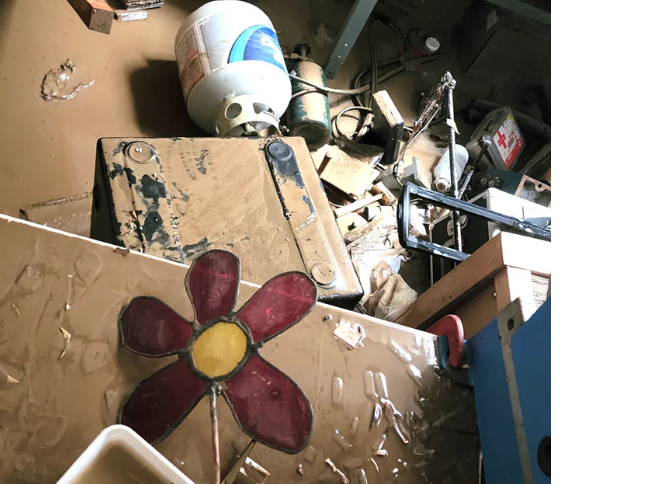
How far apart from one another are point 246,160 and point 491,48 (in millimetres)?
1475

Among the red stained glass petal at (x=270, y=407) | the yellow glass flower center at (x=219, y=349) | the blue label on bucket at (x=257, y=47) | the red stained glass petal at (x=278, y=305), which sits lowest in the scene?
the red stained glass petal at (x=270, y=407)

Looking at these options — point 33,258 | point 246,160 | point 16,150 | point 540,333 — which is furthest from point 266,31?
point 540,333

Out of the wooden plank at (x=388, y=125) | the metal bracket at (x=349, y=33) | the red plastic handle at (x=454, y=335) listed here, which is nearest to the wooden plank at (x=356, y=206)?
the wooden plank at (x=388, y=125)

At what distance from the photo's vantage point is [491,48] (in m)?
2.04

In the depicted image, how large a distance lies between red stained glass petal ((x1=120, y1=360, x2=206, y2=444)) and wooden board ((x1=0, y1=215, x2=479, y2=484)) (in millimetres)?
14

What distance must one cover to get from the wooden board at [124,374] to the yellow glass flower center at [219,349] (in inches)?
1.7

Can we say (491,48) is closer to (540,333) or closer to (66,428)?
(540,333)

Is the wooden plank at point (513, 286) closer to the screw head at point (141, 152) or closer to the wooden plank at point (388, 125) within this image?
the screw head at point (141, 152)

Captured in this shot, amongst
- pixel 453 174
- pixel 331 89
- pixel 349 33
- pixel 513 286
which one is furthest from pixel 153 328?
pixel 349 33

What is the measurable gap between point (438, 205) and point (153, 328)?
0.65m

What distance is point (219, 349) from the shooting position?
1.90ft

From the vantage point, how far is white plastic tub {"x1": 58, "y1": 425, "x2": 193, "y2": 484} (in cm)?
45

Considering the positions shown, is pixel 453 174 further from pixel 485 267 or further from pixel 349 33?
pixel 349 33

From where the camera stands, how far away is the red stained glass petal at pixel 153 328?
1.91 ft
